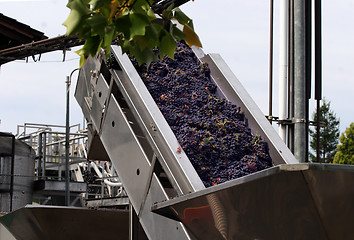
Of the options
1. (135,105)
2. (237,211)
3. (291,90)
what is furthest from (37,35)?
(237,211)

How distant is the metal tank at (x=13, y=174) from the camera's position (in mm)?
10670

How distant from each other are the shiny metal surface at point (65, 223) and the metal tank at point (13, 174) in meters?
4.87

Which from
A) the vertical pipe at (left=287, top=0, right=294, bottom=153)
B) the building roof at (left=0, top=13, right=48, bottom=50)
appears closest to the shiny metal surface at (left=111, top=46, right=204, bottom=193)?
the vertical pipe at (left=287, top=0, right=294, bottom=153)

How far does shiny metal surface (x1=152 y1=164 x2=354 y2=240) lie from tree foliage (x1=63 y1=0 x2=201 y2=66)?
2.52 feet

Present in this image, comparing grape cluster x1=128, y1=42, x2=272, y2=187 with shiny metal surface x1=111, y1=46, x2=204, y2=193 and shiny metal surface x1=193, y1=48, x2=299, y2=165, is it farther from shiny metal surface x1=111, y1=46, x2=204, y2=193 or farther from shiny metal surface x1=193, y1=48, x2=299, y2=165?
shiny metal surface x1=111, y1=46, x2=204, y2=193

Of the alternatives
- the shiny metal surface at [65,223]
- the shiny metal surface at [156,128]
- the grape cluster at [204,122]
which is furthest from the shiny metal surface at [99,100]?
the shiny metal surface at [65,223]

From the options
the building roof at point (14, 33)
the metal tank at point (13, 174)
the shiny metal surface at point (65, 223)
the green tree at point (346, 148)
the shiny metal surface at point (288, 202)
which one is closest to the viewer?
the shiny metal surface at point (288, 202)

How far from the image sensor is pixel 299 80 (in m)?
6.59

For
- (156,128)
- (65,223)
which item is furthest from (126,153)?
(65,223)

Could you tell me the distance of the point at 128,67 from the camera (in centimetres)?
516

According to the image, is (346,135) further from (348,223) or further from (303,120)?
(348,223)

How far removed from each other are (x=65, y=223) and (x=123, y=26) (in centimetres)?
364

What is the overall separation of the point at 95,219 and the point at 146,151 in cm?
159

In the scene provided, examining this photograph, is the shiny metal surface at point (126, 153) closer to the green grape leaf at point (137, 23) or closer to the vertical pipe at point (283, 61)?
the green grape leaf at point (137, 23)
